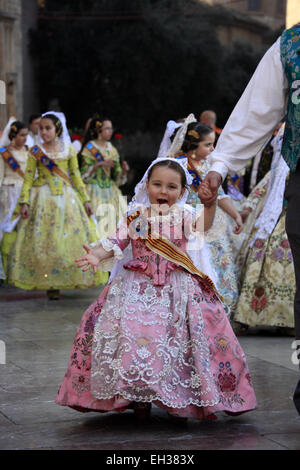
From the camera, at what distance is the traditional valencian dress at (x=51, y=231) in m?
8.52

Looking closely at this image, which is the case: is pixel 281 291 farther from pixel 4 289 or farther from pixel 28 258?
pixel 4 289

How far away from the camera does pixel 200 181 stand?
6387 mm

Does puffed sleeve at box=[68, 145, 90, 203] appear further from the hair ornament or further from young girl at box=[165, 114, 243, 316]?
the hair ornament

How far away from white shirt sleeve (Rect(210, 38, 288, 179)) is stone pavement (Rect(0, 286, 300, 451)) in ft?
3.74

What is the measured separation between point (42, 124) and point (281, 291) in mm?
3018

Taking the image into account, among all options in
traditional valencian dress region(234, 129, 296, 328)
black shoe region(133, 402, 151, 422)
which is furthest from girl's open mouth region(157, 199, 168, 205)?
traditional valencian dress region(234, 129, 296, 328)

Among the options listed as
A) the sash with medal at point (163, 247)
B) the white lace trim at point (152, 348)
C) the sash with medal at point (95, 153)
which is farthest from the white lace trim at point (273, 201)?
the sash with medal at point (95, 153)

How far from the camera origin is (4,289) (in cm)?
962

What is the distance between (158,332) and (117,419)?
1.60 feet

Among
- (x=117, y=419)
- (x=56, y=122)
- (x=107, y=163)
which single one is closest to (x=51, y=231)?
(x=56, y=122)

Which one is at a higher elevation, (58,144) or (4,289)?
(58,144)
